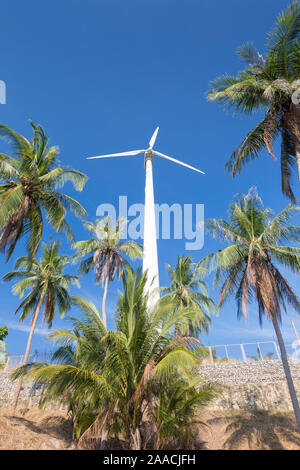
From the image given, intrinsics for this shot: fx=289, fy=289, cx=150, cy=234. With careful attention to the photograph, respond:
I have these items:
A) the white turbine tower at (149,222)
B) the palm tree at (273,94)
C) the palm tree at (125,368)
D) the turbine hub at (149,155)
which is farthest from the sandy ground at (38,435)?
the turbine hub at (149,155)

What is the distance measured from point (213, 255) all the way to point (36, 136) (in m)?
12.4

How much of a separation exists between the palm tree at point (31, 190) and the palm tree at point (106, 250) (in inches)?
406

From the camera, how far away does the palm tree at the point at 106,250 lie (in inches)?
1109

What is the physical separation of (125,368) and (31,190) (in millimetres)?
10721

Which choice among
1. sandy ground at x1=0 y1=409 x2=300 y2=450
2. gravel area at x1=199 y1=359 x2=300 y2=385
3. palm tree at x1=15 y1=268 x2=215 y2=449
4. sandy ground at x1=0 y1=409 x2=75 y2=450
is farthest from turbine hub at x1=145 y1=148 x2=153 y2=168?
sandy ground at x1=0 y1=409 x2=75 y2=450

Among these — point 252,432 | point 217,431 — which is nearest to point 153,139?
point 217,431

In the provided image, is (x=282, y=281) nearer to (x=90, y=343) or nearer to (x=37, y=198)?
(x=90, y=343)

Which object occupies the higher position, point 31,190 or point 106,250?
point 106,250

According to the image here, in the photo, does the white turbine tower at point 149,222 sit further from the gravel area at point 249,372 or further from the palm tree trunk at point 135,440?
the gravel area at point 249,372

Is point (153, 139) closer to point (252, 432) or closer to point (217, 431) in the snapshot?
point (217, 431)

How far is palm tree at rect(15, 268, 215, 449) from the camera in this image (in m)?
9.80

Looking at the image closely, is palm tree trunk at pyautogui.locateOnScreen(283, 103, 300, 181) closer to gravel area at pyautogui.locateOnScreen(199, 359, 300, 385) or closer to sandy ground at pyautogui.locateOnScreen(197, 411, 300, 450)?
sandy ground at pyautogui.locateOnScreen(197, 411, 300, 450)

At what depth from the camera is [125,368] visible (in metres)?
10.6

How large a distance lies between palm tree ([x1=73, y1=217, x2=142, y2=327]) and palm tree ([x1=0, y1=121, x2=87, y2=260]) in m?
10.3
